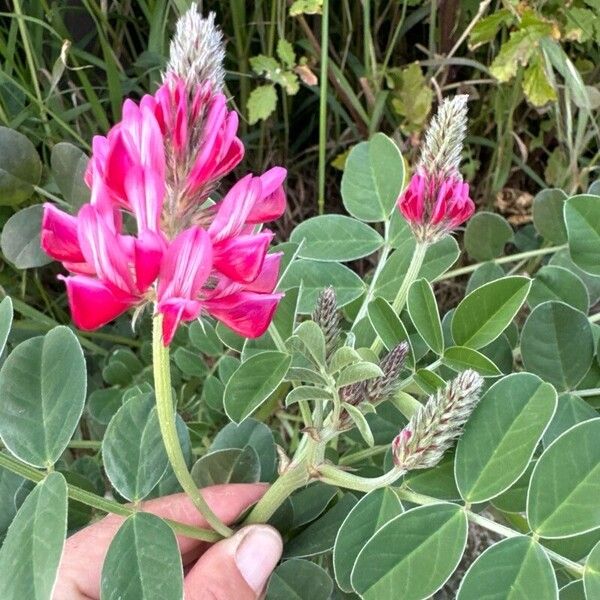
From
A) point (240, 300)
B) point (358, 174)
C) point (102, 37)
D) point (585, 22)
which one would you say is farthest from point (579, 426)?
point (102, 37)

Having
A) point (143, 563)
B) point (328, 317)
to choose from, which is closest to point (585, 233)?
point (328, 317)

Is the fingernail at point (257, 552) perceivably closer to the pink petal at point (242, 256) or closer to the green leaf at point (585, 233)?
the pink petal at point (242, 256)

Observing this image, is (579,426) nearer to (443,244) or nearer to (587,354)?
(587,354)

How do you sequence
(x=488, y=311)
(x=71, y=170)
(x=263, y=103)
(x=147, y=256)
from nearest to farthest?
(x=147, y=256) → (x=488, y=311) → (x=71, y=170) → (x=263, y=103)

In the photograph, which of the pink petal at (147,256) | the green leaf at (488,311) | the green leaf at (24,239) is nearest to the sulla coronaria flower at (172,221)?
the pink petal at (147,256)

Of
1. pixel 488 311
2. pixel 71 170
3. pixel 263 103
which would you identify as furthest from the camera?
pixel 263 103

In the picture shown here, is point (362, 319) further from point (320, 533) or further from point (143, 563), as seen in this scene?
point (143, 563)
